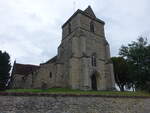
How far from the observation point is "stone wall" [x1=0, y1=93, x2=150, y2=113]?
15633 mm

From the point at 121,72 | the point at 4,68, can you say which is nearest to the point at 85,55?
the point at 4,68

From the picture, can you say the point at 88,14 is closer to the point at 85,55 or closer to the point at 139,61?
the point at 85,55

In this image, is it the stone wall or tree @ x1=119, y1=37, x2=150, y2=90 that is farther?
tree @ x1=119, y1=37, x2=150, y2=90

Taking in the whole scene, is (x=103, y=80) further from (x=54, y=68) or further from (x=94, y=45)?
(x=54, y=68)

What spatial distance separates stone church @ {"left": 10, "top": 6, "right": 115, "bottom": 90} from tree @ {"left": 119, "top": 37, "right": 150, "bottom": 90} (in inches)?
173

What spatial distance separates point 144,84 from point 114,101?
53.0 ft

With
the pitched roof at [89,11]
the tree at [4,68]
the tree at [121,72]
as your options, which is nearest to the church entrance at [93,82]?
the pitched roof at [89,11]

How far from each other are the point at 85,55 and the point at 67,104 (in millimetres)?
14556

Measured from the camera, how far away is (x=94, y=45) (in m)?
34.1

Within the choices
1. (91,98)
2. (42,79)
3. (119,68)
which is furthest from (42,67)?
(91,98)

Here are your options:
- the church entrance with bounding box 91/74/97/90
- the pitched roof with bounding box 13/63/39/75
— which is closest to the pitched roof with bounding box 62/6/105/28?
the church entrance with bounding box 91/74/97/90

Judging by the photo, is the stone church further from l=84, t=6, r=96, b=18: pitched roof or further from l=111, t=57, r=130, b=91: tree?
l=111, t=57, r=130, b=91: tree

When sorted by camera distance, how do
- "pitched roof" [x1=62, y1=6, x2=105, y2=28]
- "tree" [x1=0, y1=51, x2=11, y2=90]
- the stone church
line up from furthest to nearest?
"pitched roof" [x1=62, y1=6, x2=105, y2=28], the stone church, "tree" [x1=0, y1=51, x2=11, y2=90]

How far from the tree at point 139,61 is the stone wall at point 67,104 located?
1317cm
